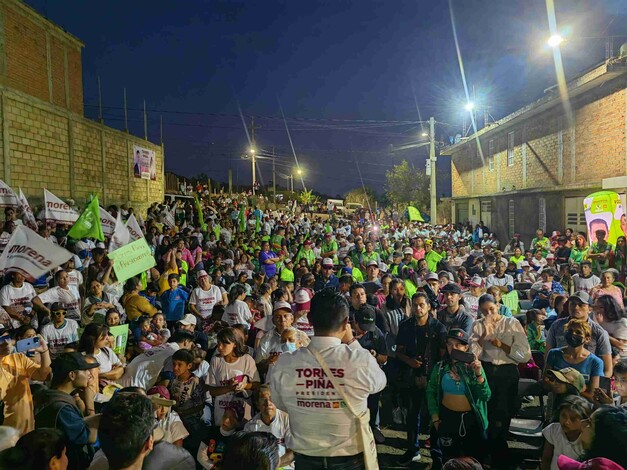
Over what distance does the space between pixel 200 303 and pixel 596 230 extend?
9.55 metres

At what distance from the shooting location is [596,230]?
11.4 m

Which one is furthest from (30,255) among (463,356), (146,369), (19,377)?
(463,356)

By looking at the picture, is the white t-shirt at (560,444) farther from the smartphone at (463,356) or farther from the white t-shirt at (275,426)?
the white t-shirt at (275,426)

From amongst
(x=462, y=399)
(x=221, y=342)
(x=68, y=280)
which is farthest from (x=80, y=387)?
(x=68, y=280)

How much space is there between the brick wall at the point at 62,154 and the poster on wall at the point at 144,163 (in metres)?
0.43

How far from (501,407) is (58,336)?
522cm

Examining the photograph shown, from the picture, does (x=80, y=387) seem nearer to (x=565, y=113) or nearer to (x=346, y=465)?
(x=346, y=465)

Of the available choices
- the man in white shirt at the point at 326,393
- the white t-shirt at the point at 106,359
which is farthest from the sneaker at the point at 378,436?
the white t-shirt at the point at 106,359

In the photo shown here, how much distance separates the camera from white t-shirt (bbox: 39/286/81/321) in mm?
7212

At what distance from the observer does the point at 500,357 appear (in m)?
5.01

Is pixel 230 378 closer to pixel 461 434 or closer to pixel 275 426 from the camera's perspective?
pixel 275 426

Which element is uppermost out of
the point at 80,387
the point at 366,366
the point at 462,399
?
the point at 366,366

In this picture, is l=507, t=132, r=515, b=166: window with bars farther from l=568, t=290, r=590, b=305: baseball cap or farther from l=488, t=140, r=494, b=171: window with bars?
l=568, t=290, r=590, b=305: baseball cap

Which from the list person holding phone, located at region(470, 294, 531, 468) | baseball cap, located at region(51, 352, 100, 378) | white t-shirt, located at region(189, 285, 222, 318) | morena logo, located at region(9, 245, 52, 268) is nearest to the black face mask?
person holding phone, located at region(470, 294, 531, 468)
